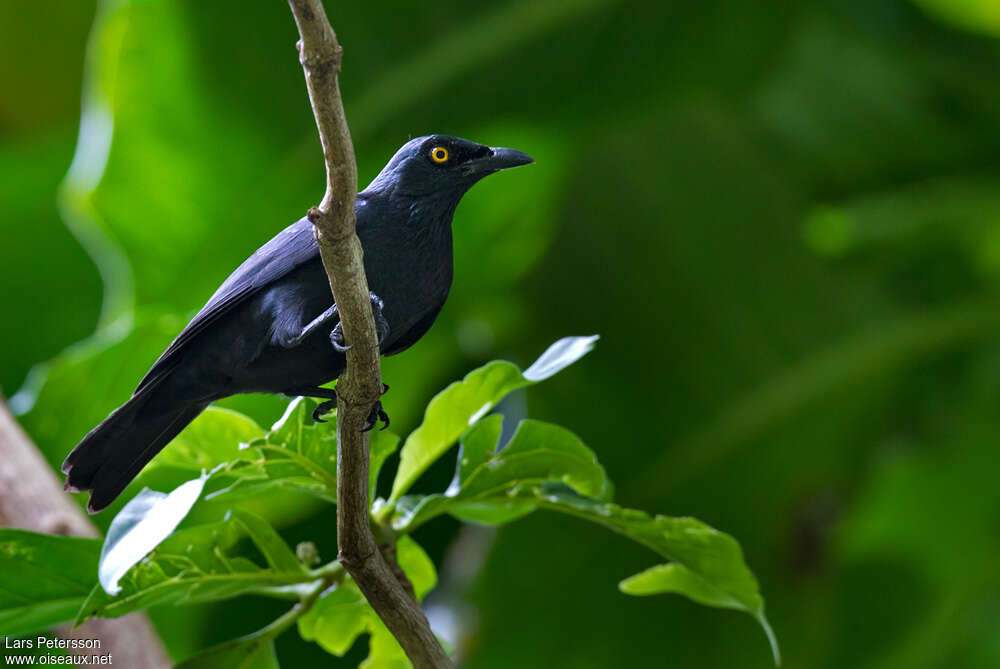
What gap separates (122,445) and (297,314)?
0.88ft

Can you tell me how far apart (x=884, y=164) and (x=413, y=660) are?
3053 mm

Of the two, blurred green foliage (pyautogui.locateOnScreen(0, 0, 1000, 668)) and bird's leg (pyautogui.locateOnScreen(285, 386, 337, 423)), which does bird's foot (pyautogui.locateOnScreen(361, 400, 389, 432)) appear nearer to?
bird's leg (pyautogui.locateOnScreen(285, 386, 337, 423))

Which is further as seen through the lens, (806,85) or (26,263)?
(806,85)

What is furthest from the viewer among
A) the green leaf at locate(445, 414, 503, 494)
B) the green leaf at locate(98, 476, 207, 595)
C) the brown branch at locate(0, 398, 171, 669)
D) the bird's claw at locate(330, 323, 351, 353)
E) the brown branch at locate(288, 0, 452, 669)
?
the brown branch at locate(0, 398, 171, 669)

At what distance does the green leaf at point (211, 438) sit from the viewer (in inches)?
52.1

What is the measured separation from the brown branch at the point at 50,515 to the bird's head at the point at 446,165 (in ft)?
3.00

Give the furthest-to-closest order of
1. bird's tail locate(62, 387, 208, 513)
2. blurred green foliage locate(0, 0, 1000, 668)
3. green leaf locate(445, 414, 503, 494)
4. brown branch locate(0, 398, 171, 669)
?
blurred green foliage locate(0, 0, 1000, 668) < brown branch locate(0, 398, 171, 669) < green leaf locate(445, 414, 503, 494) < bird's tail locate(62, 387, 208, 513)

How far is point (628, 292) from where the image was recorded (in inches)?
125

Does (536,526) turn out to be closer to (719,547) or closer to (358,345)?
(719,547)

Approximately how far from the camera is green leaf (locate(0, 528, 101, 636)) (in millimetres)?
1278

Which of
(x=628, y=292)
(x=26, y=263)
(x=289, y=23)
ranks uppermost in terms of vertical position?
(x=289, y=23)

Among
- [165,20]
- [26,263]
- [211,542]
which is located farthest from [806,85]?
[211,542]

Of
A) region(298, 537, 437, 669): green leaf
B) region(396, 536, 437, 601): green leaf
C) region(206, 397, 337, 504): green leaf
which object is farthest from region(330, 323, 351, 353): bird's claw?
region(396, 536, 437, 601): green leaf

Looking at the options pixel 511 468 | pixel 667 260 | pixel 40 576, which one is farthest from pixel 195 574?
pixel 667 260
